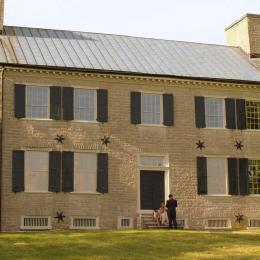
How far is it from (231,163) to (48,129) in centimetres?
848

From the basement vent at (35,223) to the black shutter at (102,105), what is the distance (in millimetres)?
4810

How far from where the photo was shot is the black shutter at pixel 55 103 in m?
26.6

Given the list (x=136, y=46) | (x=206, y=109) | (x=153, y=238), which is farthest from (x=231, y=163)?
(x=153, y=238)

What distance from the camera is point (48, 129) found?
86.8ft

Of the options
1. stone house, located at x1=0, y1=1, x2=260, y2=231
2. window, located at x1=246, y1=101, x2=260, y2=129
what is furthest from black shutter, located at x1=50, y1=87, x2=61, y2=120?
window, located at x1=246, y1=101, x2=260, y2=129

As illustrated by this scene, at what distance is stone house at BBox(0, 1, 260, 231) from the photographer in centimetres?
2595

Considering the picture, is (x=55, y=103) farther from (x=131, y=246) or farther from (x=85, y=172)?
(x=131, y=246)

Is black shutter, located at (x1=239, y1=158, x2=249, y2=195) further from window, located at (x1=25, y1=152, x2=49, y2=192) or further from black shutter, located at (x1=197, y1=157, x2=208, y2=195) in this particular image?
window, located at (x1=25, y1=152, x2=49, y2=192)

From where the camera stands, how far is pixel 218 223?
28422mm

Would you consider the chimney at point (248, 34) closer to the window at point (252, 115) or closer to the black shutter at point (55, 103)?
the window at point (252, 115)

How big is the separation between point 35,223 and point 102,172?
11.5 ft

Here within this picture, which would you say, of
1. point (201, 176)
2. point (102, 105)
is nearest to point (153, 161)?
point (201, 176)

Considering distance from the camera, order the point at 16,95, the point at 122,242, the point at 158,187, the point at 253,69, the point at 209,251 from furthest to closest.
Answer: the point at 253,69
the point at 158,187
the point at 16,95
the point at 122,242
the point at 209,251

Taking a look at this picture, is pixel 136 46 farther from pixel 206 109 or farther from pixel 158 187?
pixel 158 187
